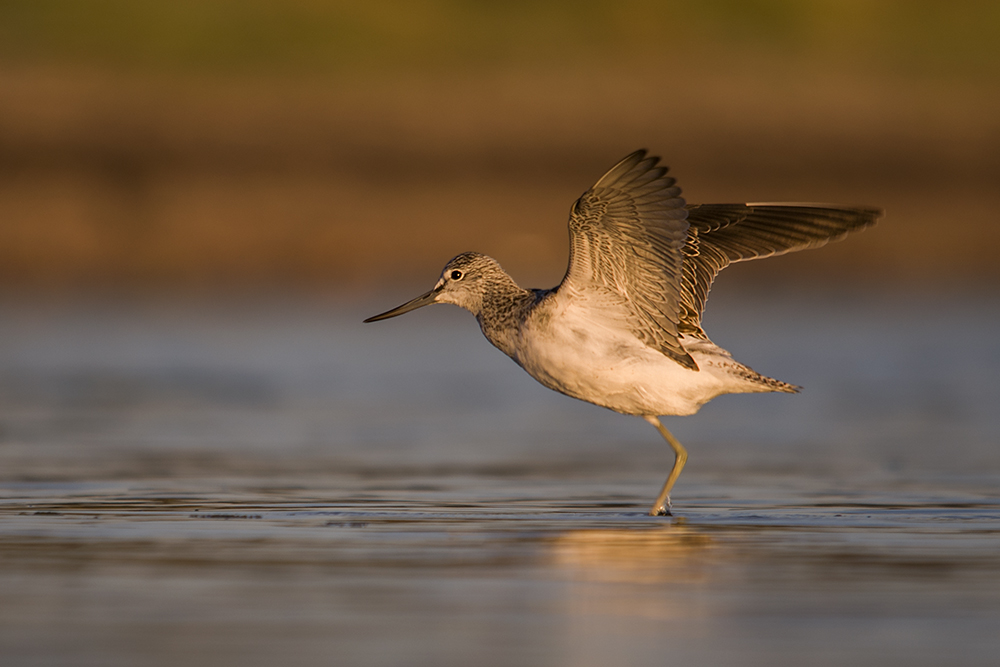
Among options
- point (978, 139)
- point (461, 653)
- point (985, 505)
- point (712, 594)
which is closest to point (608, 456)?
point (985, 505)

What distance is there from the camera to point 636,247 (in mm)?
8750

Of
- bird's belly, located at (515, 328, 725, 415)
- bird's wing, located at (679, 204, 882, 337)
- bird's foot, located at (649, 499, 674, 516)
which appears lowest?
bird's foot, located at (649, 499, 674, 516)

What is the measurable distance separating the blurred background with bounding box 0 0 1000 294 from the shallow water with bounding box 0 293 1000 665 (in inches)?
314

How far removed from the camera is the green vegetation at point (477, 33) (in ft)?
106

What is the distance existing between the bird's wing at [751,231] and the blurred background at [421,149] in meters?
12.6

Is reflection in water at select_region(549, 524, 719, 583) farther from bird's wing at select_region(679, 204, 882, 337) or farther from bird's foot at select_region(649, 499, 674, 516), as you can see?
bird's wing at select_region(679, 204, 882, 337)

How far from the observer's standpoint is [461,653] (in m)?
5.37

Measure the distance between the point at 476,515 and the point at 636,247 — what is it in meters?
1.54

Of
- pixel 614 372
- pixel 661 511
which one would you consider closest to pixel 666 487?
pixel 661 511

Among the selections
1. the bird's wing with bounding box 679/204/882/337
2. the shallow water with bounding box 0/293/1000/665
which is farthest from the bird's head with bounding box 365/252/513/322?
the bird's wing with bounding box 679/204/882/337

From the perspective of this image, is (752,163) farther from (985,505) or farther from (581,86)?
(985,505)

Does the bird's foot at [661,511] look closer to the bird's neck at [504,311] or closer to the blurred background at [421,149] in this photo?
the bird's neck at [504,311]

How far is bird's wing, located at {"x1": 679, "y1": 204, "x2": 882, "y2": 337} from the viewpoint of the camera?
9.98m

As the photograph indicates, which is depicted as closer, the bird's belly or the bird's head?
the bird's belly
